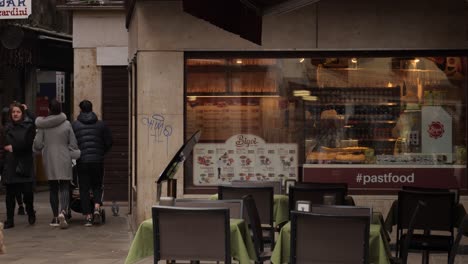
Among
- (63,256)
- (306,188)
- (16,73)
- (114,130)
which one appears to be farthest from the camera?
(16,73)

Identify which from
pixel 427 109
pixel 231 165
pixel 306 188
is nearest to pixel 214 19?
pixel 306 188

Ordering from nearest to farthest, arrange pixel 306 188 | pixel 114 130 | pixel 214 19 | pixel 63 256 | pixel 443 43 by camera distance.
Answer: pixel 306 188 → pixel 214 19 → pixel 63 256 → pixel 443 43 → pixel 114 130

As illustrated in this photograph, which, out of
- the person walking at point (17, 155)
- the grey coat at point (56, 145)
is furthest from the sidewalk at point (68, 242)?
the grey coat at point (56, 145)

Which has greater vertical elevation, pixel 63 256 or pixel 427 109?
pixel 427 109

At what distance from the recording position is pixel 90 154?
14117mm

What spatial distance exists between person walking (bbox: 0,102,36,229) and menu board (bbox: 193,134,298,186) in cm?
286

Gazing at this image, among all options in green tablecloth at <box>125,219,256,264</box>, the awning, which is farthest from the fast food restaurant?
green tablecloth at <box>125,219,256,264</box>

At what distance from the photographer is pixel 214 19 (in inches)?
406

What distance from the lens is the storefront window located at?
12680mm

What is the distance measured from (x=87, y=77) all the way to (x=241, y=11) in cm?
765

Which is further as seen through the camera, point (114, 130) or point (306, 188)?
point (114, 130)

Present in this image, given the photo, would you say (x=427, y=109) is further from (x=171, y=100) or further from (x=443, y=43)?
(x=171, y=100)

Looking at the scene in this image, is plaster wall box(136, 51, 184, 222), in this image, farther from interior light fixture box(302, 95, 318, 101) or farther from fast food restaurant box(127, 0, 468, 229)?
interior light fixture box(302, 95, 318, 101)

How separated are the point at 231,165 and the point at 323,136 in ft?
4.41
